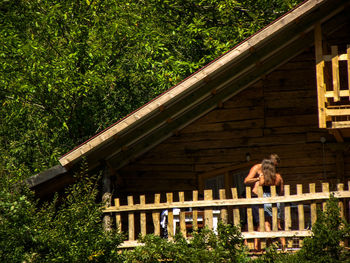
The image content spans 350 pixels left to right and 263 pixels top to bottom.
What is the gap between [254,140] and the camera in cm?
1485

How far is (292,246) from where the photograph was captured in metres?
11.5

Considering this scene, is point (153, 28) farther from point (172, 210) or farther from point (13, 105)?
point (172, 210)

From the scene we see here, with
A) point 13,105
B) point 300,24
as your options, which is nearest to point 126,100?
point 13,105

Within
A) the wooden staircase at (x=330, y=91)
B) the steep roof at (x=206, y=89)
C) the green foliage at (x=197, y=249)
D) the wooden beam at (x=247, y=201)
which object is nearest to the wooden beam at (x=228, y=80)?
the steep roof at (x=206, y=89)

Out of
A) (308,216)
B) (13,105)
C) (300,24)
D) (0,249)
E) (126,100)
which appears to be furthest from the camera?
(126,100)

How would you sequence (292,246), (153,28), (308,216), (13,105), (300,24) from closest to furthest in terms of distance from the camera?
(292,246) → (300,24) → (308,216) → (13,105) → (153,28)

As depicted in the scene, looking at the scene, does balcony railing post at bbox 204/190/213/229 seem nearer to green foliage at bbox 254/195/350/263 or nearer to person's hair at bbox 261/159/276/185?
person's hair at bbox 261/159/276/185

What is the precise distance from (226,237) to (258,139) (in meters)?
4.71

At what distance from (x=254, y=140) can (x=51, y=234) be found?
20.1 feet

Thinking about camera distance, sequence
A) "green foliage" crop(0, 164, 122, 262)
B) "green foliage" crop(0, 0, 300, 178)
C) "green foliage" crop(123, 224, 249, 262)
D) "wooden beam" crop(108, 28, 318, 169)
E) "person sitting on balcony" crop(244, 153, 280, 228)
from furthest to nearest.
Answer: "green foliage" crop(0, 0, 300, 178), "wooden beam" crop(108, 28, 318, 169), "person sitting on balcony" crop(244, 153, 280, 228), "green foliage" crop(123, 224, 249, 262), "green foliage" crop(0, 164, 122, 262)

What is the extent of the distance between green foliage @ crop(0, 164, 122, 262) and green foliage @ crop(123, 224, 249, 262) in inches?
23.6

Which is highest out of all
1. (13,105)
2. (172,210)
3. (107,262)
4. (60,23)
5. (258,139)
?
(60,23)

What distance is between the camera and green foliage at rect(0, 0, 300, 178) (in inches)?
727

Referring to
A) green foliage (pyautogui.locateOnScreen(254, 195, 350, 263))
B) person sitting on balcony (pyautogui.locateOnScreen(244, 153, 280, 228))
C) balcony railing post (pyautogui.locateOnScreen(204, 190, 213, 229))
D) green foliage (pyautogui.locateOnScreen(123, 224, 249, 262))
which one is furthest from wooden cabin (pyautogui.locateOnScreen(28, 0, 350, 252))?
green foliage (pyautogui.locateOnScreen(254, 195, 350, 263))
